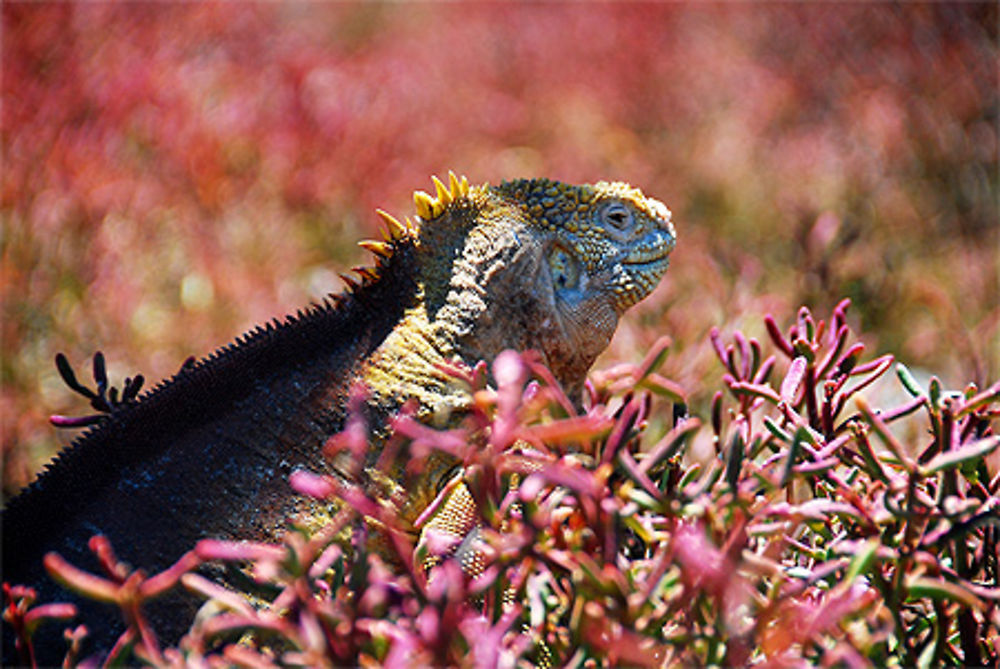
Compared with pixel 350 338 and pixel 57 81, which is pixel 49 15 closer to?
pixel 57 81

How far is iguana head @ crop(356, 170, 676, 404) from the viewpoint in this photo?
211 cm

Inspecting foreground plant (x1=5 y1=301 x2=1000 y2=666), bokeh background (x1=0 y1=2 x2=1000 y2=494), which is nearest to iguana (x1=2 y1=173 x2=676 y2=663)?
foreground plant (x1=5 y1=301 x2=1000 y2=666)

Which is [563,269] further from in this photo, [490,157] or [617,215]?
[490,157]

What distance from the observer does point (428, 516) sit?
1.29 m

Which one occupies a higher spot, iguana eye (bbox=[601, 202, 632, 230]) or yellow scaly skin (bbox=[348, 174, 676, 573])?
iguana eye (bbox=[601, 202, 632, 230])

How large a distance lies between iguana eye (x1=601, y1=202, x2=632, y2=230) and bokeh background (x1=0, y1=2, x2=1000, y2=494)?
889 millimetres

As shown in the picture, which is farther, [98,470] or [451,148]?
[451,148]

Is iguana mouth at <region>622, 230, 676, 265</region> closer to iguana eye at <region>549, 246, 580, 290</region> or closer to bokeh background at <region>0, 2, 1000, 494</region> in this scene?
iguana eye at <region>549, 246, 580, 290</region>

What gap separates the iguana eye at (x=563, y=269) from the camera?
7.39 ft

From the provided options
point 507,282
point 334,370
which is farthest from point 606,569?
point 507,282

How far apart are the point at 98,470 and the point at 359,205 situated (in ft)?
14.6

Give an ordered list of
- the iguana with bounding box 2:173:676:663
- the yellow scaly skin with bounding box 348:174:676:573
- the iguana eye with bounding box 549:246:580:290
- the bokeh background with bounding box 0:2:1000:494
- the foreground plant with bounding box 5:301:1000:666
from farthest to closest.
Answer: the bokeh background with bounding box 0:2:1000:494, the iguana eye with bounding box 549:246:580:290, the yellow scaly skin with bounding box 348:174:676:573, the iguana with bounding box 2:173:676:663, the foreground plant with bounding box 5:301:1000:666

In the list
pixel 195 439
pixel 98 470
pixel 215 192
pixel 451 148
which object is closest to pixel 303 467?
pixel 195 439

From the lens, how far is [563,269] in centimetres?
226
